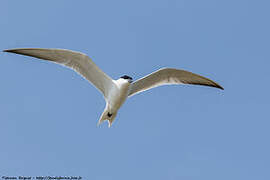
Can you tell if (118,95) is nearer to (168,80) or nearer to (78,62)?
(78,62)

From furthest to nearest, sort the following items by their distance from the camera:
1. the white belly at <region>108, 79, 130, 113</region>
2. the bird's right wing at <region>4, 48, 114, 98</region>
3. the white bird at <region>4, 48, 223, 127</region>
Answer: the white belly at <region>108, 79, 130, 113</region> → the white bird at <region>4, 48, 223, 127</region> → the bird's right wing at <region>4, 48, 114, 98</region>

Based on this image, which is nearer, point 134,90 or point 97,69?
point 97,69

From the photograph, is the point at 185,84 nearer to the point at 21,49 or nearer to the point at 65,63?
the point at 65,63

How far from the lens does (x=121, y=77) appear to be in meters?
13.8

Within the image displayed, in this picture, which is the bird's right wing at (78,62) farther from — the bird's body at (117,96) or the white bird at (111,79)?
the bird's body at (117,96)

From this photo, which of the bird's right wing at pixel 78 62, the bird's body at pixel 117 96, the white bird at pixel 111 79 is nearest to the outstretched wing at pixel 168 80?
the white bird at pixel 111 79

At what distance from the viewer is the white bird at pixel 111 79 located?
12664 mm

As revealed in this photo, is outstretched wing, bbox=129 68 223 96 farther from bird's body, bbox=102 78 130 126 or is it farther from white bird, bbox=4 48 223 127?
bird's body, bbox=102 78 130 126

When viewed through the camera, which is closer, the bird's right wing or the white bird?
the bird's right wing

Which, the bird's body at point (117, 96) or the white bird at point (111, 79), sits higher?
the white bird at point (111, 79)

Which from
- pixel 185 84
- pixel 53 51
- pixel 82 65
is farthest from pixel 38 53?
pixel 185 84

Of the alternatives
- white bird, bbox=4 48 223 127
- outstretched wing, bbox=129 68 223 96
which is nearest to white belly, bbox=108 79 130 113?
white bird, bbox=4 48 223 127

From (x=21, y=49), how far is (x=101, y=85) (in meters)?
2.84

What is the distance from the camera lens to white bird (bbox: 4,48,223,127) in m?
12.7
